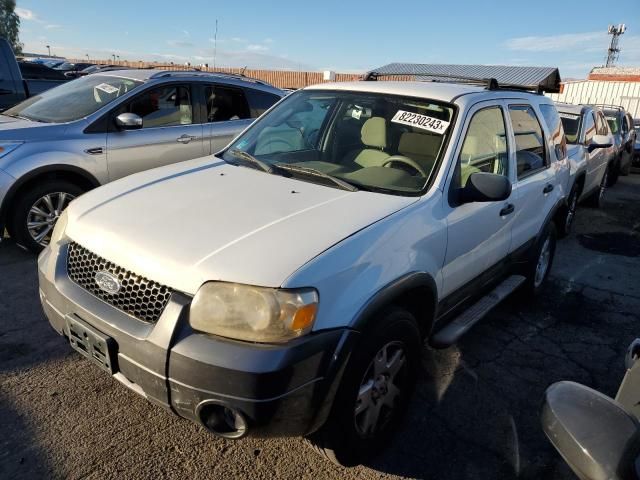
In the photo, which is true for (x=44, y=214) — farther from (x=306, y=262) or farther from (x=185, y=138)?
(x=306, y=262)

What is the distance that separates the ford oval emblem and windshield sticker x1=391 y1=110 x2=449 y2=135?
1911 mm

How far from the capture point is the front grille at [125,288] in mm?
2023

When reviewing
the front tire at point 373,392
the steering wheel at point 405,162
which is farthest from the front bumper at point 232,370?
the steering wheel at point 405,162

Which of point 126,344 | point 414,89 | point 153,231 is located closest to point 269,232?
point 153,231

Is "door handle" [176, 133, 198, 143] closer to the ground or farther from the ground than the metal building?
closer to the ground

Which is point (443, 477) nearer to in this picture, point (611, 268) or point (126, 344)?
point (126, 344)

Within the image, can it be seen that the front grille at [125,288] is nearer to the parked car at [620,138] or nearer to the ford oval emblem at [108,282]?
the ford oval emblem at [108,282]

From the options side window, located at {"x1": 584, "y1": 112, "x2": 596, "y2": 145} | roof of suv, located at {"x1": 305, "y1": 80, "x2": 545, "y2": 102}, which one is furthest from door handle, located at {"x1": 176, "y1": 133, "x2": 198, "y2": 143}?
side window, located at {"x1": 584, "y1": 112, "x2": 596, "y2": 145}

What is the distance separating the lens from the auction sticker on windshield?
5.28 metres

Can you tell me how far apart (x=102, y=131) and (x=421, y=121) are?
11.3ft

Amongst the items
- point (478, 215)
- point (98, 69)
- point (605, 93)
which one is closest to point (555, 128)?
point (478, 215)

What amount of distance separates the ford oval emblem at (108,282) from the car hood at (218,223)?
83 mm

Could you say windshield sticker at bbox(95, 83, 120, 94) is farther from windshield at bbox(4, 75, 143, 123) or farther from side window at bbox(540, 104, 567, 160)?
side window at bbox(540, 104, 567, 160)

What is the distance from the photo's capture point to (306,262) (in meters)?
1.92
